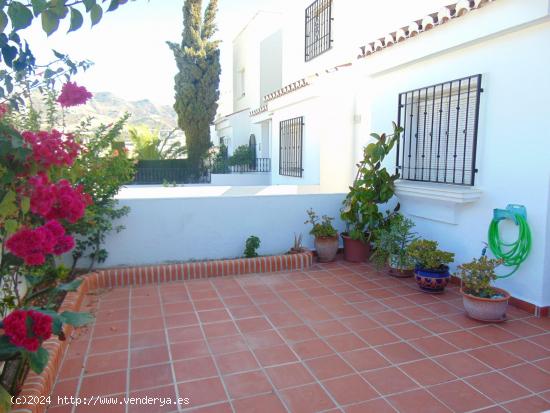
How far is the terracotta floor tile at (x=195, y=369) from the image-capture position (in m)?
3.60

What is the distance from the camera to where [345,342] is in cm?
425

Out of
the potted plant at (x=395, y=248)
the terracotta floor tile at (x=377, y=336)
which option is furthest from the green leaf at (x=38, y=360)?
the potted plant at (x=395, y=248)

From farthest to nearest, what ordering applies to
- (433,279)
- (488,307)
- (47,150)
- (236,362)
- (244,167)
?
(244,167), (433,279), (488,307), (236,362), (47,150)

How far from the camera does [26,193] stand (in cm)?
211

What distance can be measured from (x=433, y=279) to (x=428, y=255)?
0.34 meters

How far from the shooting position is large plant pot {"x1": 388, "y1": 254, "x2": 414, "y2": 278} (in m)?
6.29

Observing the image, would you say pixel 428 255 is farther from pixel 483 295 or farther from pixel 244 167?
pixel 244 167

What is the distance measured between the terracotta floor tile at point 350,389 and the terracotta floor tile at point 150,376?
Result: 143cm

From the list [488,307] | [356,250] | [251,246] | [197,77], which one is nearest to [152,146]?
[197,77]

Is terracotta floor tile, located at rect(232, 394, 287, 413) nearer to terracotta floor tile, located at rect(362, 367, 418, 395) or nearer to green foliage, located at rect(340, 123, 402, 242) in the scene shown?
terracotta floor tile, located at rect(362, 367, 418, 395)

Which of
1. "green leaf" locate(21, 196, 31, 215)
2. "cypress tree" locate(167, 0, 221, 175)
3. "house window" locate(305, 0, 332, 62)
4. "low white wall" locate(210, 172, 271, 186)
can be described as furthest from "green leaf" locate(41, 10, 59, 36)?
"cypress tree" locate(167, 0, 221, 175)

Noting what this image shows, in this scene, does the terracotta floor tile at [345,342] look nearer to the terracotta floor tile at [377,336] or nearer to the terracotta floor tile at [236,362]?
the terracotta floor tile at [377,336]

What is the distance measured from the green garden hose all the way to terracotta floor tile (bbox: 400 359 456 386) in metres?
1.97

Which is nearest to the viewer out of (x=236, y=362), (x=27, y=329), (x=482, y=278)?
(x=27, y=329)
